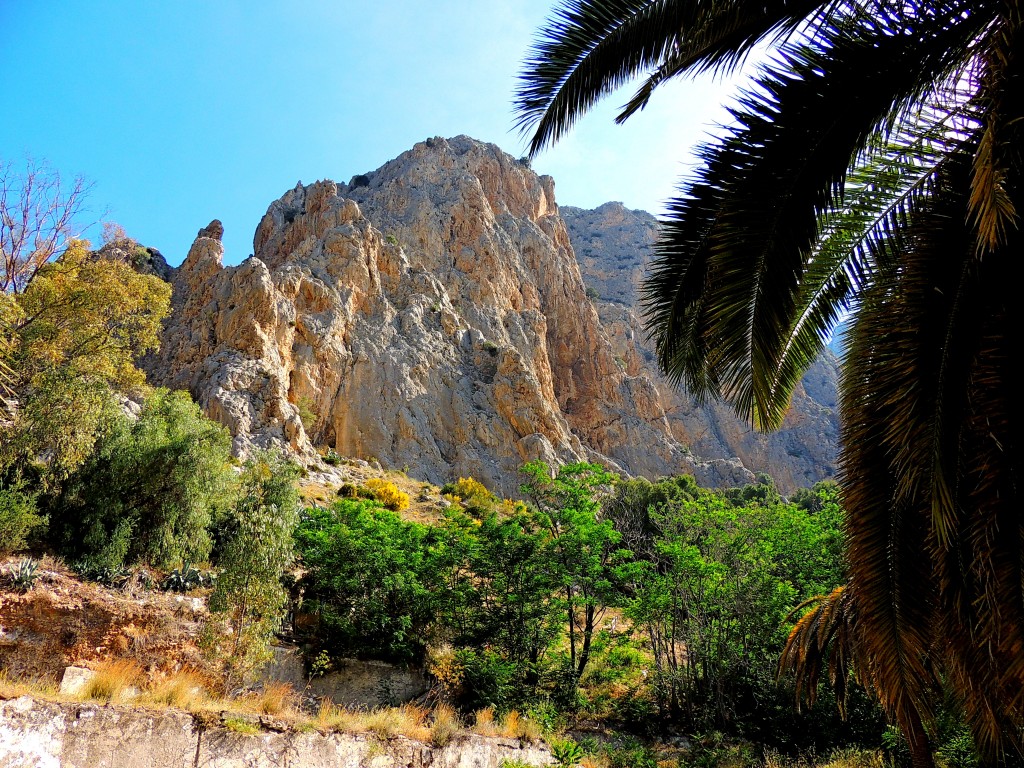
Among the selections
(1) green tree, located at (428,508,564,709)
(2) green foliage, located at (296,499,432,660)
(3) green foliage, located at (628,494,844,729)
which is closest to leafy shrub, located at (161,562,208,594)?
(2) green foliage, located at (296,499,432,660)

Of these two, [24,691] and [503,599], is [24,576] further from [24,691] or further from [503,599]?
[503,599]

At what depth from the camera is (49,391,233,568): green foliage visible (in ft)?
38.6

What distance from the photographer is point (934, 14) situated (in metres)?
3.44

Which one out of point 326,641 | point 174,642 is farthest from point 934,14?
point 326,641

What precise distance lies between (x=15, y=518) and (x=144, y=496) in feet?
8.24

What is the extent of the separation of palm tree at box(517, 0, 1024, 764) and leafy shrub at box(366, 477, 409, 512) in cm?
2360

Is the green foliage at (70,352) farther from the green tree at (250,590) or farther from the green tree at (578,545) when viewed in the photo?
the green tree at (578,545)

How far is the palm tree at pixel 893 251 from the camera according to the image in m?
3.17

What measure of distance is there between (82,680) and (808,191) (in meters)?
11.2

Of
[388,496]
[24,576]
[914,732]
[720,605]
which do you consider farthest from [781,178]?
[388,496]

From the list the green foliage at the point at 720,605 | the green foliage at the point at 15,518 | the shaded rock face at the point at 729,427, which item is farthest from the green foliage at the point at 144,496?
the shaded rock face at the point at 729,427

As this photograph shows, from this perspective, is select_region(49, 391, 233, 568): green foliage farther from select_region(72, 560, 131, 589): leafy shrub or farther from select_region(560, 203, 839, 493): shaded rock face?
select_region(560, 203, 839, 493): shaded rock face

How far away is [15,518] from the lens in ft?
34.2

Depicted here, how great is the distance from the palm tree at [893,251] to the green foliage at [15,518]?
37.3ft
